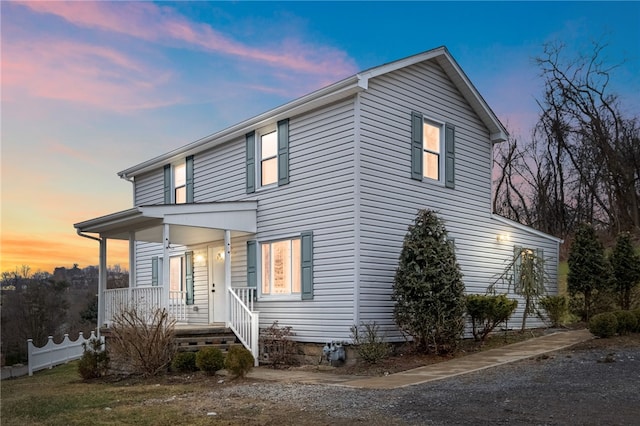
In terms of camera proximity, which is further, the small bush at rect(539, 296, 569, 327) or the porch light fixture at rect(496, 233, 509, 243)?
the small bush at rect(539, 296, 569, 327)

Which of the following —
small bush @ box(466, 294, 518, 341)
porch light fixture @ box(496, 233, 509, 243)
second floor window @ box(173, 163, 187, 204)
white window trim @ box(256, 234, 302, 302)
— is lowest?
small bush @ box(466, 294, 518, 341)

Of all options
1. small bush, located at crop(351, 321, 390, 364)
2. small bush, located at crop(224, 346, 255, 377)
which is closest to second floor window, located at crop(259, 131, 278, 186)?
small bush, located at crop(351, 321, 390, 364)

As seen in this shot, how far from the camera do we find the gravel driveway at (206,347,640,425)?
21.5 ft

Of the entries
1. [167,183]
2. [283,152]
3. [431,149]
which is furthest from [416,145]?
[167,183]

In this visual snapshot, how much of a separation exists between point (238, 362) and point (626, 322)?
8519mm

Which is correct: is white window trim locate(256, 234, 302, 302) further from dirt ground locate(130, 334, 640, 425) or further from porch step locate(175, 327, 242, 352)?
dirt ground locate(130, 334, 640, 425)

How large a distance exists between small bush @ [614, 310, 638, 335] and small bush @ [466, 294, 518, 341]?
220cm

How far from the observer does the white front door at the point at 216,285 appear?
51.7 ft

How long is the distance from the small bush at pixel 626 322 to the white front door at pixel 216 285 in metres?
9.57

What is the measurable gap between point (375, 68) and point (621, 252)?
31.9ft

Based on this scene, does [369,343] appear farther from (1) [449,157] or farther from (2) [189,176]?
(2) [189,176]

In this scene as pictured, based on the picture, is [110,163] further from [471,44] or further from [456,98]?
[471,44]

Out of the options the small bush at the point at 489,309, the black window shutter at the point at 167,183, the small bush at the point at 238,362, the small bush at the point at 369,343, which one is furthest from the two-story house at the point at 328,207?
the small bush at the point at 238,362

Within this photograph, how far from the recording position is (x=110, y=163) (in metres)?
20.5
